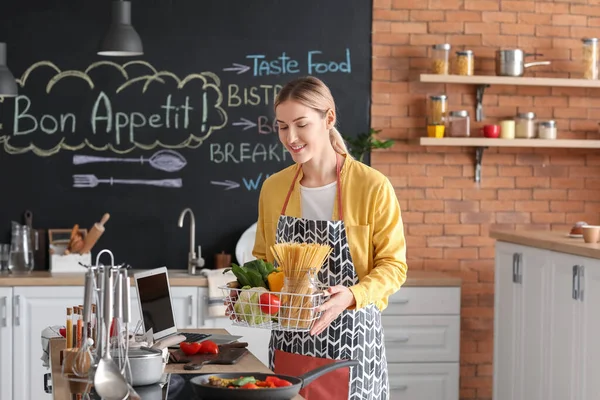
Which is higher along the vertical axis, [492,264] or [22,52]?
[22,52]

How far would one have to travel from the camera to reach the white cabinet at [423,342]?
17.7 ft

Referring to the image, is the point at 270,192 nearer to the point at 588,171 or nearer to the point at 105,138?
the point at 105,138

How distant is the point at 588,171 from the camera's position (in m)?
6.06

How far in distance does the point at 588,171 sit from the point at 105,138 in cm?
303

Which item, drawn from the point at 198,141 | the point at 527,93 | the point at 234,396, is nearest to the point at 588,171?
the point at 527,93

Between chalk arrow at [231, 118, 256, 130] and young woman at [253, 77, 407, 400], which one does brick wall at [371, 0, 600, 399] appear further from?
young woman at [253, 77, 407, 400]

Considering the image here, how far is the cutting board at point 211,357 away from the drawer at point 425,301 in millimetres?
2504

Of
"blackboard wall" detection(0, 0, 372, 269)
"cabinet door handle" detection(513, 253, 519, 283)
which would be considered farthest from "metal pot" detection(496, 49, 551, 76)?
"cabinet door handle" detection(513, 253, 519, 283)

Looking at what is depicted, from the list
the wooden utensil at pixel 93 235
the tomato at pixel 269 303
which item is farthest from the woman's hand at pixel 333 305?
the wooden utensil at pixel 93 235

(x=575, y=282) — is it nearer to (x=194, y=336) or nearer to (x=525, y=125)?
(x=525, y=125)

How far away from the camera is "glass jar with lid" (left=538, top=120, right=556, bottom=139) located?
18.9ft

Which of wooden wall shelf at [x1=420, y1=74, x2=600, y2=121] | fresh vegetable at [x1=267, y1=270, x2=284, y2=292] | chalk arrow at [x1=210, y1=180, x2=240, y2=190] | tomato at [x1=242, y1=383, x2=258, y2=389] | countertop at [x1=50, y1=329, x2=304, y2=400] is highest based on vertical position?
wooden wall shelf at [x1=420, y1=74, x2=600, y2=121]

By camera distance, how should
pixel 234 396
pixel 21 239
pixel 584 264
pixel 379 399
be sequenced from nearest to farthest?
pixel 234 396 < pixel 379 399 < pixel 584 264 < pixel 21 239

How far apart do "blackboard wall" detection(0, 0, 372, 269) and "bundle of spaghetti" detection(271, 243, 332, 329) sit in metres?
3.11
